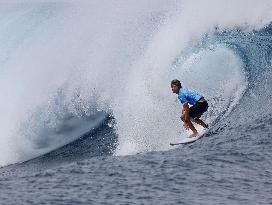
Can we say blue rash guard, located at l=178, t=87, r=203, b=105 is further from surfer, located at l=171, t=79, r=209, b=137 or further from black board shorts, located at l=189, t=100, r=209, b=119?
black board shorts, located at l=189, t=100, r=209, b=119

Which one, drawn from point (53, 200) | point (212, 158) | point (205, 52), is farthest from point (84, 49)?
point (53, 200)

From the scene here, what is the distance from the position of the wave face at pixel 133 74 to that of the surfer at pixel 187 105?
2.36ft

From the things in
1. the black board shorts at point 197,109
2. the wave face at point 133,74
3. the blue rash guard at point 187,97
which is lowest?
the black board shorts at point 197,109

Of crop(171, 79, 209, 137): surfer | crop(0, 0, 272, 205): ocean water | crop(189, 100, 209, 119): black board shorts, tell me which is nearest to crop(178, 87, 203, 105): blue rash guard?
crop(171, 79, 209, 137): surfer

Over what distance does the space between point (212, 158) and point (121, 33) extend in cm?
1254

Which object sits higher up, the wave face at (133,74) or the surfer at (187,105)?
the wave face at (133,74)

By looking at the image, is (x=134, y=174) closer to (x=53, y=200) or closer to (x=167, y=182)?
(x=167, y=182)

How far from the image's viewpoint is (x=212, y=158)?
869cm

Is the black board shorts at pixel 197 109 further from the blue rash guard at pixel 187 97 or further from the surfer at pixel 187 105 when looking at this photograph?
the blue rash guard at pixel 187 97

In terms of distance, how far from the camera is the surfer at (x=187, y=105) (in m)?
10.9

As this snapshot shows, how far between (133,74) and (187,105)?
565 cm

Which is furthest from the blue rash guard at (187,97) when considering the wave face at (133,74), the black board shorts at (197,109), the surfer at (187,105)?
the wave face at (133,74)

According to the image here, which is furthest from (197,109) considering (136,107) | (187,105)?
(136,107)

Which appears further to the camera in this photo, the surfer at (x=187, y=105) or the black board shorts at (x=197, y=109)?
the black board shorts at (x=197, y=109)
